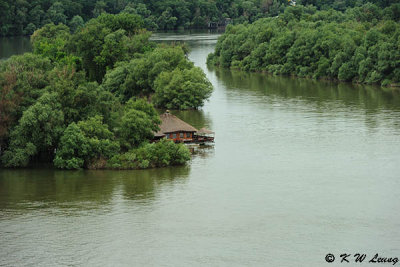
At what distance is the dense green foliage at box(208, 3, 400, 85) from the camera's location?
280 feet

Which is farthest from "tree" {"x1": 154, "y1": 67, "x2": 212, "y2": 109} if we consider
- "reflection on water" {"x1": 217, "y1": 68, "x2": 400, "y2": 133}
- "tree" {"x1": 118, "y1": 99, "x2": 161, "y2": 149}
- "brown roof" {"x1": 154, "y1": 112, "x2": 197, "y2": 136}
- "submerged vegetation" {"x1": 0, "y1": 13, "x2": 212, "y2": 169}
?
"tree" {"x1": 118, "y1": 99, "x2": 161, "y2": 149}

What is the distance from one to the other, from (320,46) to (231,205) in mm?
57924

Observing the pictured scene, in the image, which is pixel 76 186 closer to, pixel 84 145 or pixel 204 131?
pixel 84 145

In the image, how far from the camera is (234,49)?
108250mm

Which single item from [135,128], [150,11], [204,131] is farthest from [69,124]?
[150,11]

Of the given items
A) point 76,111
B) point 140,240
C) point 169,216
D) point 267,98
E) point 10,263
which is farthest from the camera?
point 267,98

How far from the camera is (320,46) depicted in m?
94.5

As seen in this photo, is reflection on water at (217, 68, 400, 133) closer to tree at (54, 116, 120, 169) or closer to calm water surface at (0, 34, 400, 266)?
calm water surface at (0, 34, 400, 266)

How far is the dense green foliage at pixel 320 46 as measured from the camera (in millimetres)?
85250

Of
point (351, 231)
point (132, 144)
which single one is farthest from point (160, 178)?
point (351, 231)

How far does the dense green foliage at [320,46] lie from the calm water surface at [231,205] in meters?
24.6

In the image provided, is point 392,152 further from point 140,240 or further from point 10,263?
point 10,263

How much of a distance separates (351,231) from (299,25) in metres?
77.0

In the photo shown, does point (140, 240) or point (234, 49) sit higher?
point (234, 49)
